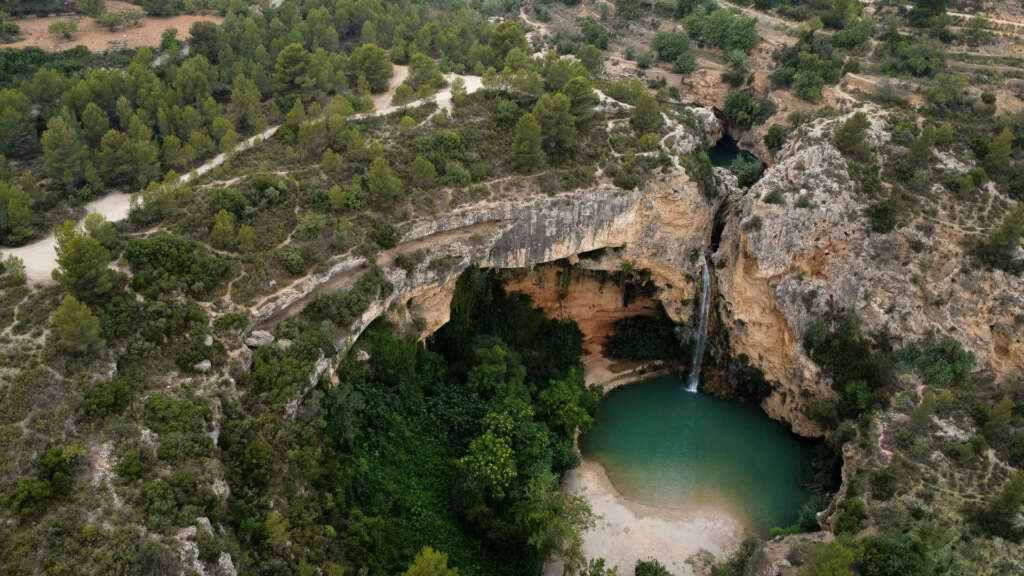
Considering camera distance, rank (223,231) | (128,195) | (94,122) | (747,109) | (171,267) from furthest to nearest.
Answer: (747,109)
(94,122)
(128,195)
(223,231)
(171,267)

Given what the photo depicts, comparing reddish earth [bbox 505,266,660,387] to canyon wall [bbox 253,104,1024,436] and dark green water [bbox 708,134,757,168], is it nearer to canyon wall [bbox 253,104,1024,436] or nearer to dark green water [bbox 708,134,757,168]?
canyon wall [bbox 253,104,1024,436]

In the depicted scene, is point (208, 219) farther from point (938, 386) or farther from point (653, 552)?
point (938, 386)

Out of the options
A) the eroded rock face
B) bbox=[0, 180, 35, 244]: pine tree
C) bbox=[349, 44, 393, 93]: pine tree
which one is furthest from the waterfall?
bbox=[0, 180, 35, 244]: pine tree

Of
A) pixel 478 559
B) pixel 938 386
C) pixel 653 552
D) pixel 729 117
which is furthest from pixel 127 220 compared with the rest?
pixel 729 117

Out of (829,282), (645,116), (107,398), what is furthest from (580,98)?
(107,398)

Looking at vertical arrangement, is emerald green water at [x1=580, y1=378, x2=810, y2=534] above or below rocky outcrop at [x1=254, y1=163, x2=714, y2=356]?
below

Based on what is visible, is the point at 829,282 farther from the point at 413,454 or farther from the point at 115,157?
the point at 115,157
